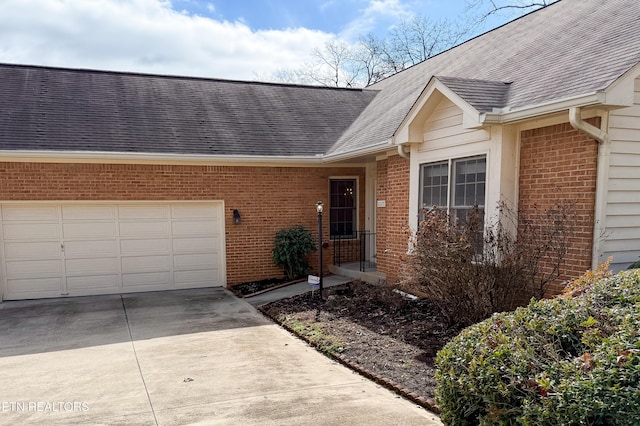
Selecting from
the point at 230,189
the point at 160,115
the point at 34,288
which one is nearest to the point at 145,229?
the point at 230,189

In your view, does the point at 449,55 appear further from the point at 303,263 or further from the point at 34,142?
the point at 34,142

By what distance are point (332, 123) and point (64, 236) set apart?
7.41m

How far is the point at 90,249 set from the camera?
31.8 feet

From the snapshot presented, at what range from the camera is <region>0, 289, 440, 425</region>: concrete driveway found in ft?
12.9

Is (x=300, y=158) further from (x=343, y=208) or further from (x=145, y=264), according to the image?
(x=145, y=264)

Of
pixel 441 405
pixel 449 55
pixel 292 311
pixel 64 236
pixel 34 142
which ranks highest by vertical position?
pixel 449 55

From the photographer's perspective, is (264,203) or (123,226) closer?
(123,226)

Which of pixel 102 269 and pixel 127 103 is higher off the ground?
pixel 127 103

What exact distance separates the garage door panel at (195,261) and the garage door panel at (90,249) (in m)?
1.40

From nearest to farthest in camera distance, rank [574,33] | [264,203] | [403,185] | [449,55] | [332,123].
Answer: [574,33] < [403,185] < [264,203] < [449,55] < [332,123]

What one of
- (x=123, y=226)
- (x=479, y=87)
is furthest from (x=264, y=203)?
(x=479, y=87)

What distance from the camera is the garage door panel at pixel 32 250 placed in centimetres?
927

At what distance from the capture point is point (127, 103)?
437 inches

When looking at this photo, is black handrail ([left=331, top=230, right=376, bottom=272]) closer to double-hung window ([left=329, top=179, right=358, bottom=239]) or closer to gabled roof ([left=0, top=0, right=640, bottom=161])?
double-hung window ([left=329, top=179, right=358, bottom=239])
